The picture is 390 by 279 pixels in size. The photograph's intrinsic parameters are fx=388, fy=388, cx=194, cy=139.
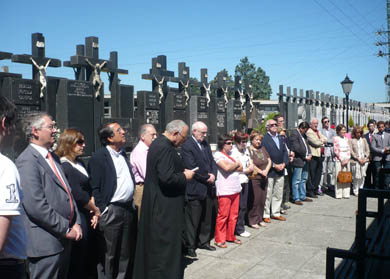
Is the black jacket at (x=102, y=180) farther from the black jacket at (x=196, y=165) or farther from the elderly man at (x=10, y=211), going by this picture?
the elderly man at (x=10, y=211)

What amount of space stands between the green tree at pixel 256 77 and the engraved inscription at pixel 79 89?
89137mm

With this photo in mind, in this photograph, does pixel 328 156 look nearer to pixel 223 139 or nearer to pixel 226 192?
pixel 223 139

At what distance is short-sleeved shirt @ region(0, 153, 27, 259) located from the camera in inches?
70.3

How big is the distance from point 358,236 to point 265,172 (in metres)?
4.57

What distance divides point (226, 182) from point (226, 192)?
151 mm

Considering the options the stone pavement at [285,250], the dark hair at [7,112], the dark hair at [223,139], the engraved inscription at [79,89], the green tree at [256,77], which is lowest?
the stone pavement at [285,250]

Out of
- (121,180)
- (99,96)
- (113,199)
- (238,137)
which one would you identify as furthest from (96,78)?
(113,199)

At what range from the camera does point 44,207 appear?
2.75m

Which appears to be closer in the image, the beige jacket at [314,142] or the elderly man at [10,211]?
the elderly man at [10,211]

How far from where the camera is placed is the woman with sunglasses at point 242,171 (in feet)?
20.8

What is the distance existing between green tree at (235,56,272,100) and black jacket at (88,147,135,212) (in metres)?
94.4

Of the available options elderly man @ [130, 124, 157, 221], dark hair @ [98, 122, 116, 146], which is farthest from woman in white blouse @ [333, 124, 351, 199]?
dark hair @ [98, 122, 116, 146]

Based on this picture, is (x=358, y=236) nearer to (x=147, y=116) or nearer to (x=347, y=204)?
(x=347, y=204)

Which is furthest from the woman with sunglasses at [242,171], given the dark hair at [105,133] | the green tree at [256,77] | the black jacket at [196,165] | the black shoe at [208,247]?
the green tree at [256,77]
